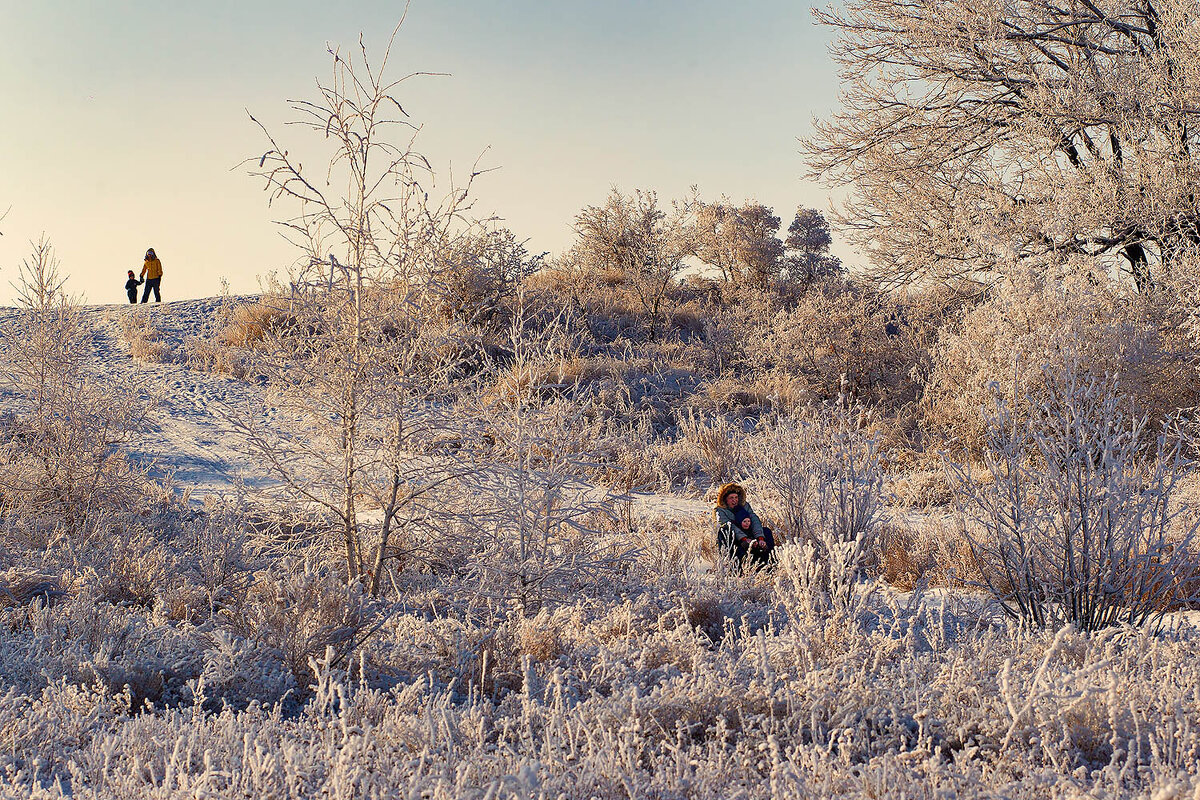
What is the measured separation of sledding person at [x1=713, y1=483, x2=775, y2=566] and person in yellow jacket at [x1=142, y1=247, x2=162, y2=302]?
1780cm

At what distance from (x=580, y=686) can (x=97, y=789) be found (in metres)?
1.74

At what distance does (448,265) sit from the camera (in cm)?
462

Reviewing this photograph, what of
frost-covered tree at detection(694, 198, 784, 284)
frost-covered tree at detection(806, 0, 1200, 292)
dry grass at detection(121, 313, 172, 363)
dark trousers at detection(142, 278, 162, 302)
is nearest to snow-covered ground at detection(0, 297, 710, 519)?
dry grass at detection(121, 313, 172, 363)

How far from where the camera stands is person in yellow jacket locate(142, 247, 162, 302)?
19344mm

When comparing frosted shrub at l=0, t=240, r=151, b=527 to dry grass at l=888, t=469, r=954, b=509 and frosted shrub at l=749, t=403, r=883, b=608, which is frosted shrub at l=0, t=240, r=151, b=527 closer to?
frosted shrub at l=749, t=403, r=883, b=608

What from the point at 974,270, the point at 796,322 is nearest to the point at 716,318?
the point at 796,322

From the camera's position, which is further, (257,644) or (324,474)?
(324,474)

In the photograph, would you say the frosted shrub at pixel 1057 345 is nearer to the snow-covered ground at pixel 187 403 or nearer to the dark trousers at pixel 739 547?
the snow-covered ground at pixel 187 403

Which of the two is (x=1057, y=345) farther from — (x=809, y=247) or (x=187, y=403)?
(x=809, y=247)

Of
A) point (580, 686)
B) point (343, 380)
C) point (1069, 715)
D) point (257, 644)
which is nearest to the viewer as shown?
point (1069, 715)

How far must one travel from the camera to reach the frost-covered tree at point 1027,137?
11898 millimetres

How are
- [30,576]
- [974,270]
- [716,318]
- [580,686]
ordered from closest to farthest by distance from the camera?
[580,686], [30,576], [974,270], [716,318]

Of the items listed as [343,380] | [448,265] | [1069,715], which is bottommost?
[1069,715]

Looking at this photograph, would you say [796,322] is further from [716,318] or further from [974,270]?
[716,318]
